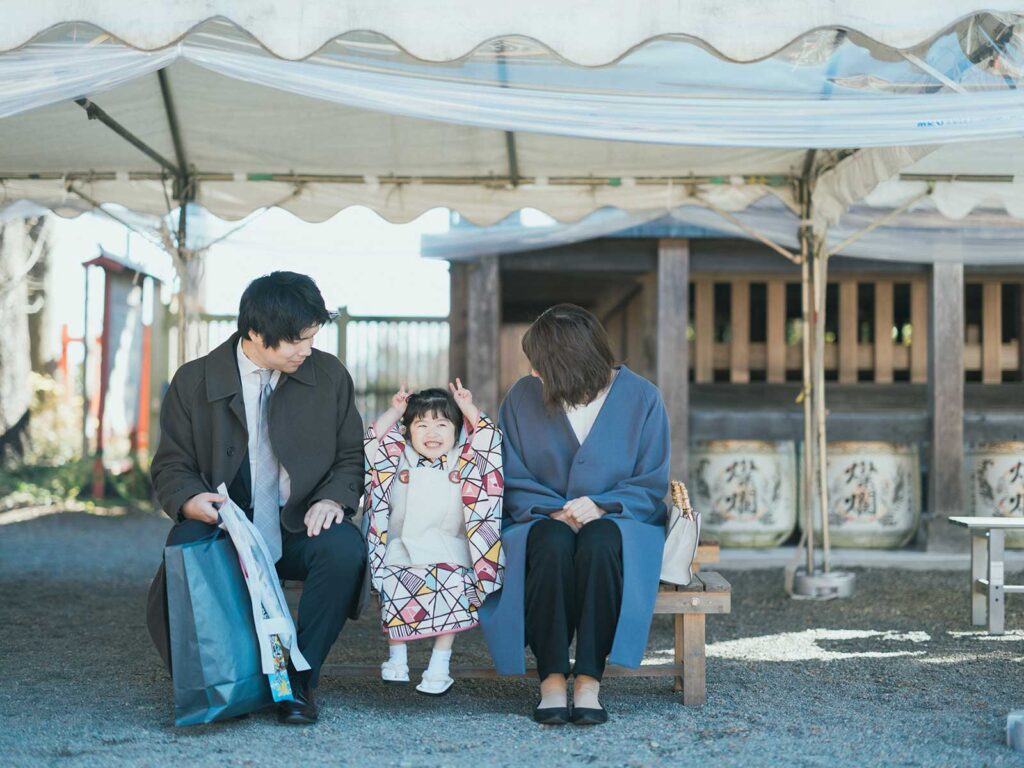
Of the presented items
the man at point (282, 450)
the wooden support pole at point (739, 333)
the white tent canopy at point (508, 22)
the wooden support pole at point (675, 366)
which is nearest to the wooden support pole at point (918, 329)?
the wooden support pole at point (739, 333)

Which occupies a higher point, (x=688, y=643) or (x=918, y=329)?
(x=918, y=329)

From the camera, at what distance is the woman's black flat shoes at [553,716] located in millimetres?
3041

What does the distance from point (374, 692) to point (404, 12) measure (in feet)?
6.75

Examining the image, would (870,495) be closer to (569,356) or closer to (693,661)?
(693,661)

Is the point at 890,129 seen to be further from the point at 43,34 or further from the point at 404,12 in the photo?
the point at 43,34

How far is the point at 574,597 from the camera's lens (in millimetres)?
3123

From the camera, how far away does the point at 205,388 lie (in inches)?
130

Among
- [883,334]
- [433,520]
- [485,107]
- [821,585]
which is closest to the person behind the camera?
[433,520]

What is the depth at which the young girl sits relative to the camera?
124 inches

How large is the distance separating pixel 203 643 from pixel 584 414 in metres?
1.31

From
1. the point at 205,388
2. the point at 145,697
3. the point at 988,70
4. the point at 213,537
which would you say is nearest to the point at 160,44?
the point at 205,388

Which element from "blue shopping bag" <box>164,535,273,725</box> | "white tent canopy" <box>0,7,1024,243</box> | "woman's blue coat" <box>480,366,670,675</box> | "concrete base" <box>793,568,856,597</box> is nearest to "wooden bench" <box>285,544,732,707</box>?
"woman's blue coat" <box>480,366,670,675</box>

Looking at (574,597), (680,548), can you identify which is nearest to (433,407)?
(574,597)

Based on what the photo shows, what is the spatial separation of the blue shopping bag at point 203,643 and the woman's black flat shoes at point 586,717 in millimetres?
881
